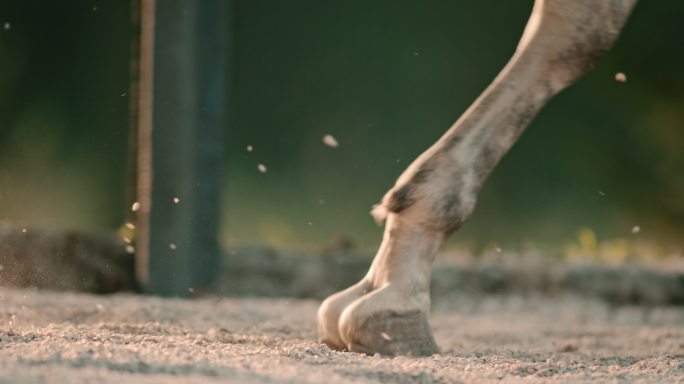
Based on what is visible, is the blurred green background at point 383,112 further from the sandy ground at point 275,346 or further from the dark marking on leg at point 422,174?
the dark marking on leg at point 422,174

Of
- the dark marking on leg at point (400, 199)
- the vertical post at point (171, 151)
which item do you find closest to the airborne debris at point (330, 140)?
the vertical post at point (171, 151)

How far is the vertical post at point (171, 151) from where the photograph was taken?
4324 millimetres

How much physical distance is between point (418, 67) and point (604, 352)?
3.30 metres

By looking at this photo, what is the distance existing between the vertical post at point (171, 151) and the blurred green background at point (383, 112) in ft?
4.51

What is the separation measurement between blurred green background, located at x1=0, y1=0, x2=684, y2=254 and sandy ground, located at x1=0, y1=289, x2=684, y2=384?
1279mm

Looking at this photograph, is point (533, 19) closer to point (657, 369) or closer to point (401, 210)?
point (401, 210)

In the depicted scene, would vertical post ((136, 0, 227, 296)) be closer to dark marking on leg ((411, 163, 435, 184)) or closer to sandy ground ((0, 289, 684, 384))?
sandy ground ((0, 289, 684, 384))

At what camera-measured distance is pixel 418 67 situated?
6.14 meters

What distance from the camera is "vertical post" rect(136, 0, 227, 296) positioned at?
432cm

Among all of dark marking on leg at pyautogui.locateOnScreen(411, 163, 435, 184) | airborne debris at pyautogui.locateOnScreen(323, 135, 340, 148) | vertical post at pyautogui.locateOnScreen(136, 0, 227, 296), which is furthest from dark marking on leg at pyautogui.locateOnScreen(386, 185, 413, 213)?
vertical post at pyautogui.locateOnScreen(136, 0, 227, 296)

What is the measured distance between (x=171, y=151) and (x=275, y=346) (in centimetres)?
186

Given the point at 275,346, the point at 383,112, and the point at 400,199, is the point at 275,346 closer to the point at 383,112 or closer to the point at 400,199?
the point at 400,199

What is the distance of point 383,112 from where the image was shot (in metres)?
6.05

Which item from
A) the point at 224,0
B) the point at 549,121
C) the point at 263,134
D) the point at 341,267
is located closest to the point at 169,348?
the point at 224,0
